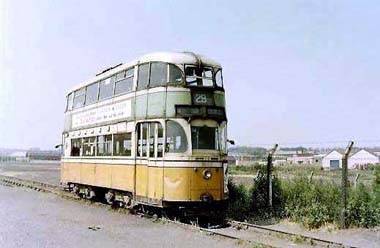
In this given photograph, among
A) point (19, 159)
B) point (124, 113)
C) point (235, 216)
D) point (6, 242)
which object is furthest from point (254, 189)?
point (19, 159)

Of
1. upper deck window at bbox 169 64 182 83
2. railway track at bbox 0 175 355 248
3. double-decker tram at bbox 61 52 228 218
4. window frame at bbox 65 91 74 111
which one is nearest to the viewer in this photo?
railway track at bbox 0 175 355 248

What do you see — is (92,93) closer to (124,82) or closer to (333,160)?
(124,82)

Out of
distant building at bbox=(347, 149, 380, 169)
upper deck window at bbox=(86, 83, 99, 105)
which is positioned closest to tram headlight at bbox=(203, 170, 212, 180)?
upper deck window at bbox=(86, 83, 99, 105)

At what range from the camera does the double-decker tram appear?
548 inches

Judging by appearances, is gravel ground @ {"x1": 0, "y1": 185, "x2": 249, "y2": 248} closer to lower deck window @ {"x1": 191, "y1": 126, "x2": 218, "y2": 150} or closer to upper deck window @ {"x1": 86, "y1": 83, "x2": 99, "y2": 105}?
lower deck window @ {"x1": 191, "y1": 126, "x2": 218, "y2": 150}

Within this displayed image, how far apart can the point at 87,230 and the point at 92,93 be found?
7760 mm

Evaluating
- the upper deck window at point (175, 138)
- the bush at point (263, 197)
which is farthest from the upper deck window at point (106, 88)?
the bush at point (263, 197)

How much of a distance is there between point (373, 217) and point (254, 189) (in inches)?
169

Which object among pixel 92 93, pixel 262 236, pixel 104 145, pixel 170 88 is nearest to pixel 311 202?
pixel 262 236

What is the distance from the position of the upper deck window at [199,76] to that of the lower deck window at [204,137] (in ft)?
4.13

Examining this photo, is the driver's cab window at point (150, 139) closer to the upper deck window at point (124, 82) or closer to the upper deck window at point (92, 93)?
the upper deck window at point (124, 82)

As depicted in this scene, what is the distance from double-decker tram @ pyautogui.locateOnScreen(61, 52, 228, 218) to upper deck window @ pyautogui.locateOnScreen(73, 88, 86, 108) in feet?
13.8

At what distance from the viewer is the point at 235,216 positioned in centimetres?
1527

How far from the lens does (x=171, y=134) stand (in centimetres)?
1405
